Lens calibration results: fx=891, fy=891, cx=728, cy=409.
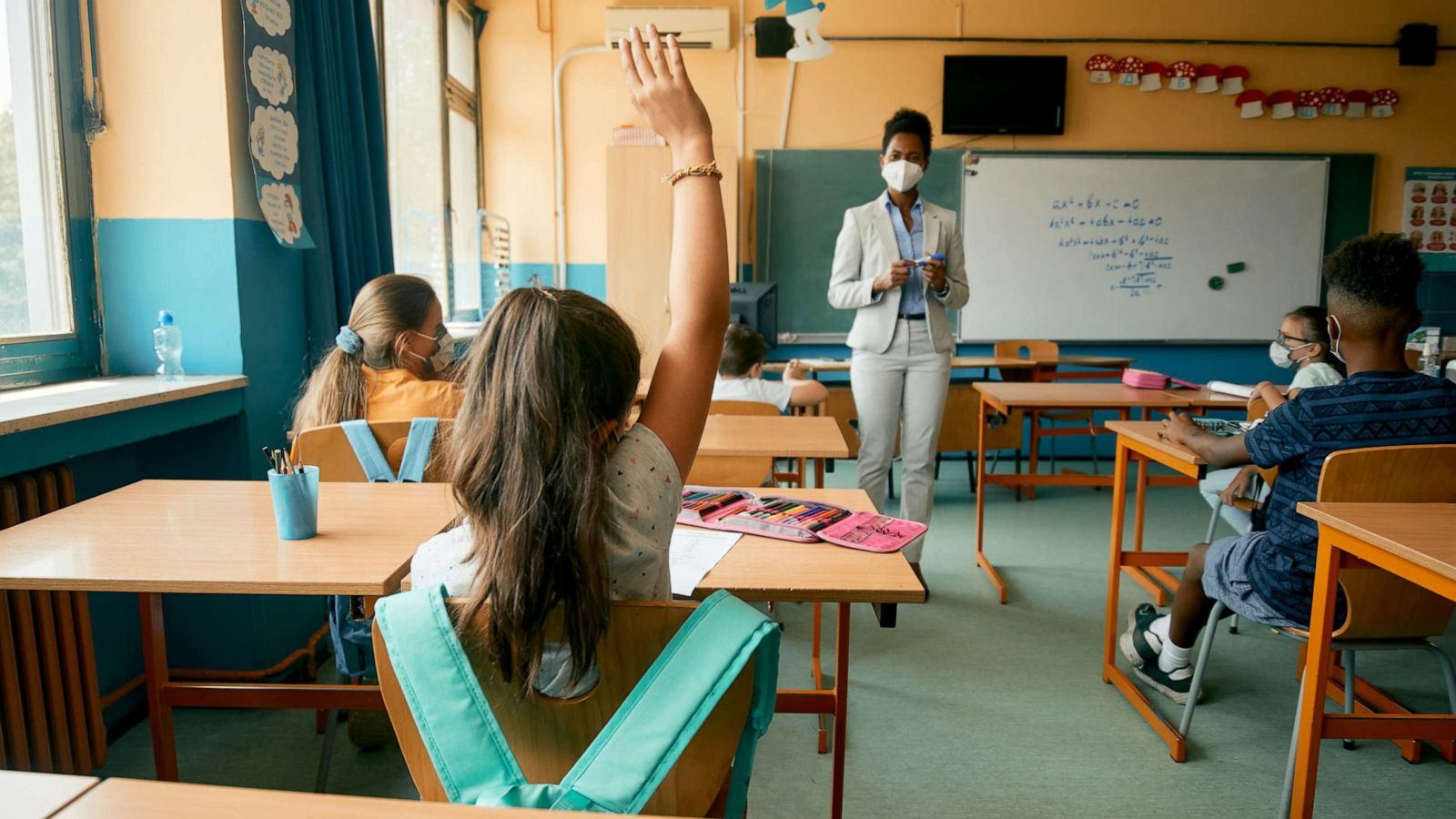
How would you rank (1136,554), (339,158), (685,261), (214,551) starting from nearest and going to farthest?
1. (685,261)
2. (214,551)
3. (1136,554)
4. (339,158)

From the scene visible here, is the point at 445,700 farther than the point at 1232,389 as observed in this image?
No

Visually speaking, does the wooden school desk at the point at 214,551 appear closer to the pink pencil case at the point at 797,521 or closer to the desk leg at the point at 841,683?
the pink pencil case at the point at 797,521

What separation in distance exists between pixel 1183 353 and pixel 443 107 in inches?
186

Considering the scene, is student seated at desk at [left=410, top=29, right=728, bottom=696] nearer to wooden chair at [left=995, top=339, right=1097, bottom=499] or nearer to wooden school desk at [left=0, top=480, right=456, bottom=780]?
wooden school desk at [left=0, top=480, right=456, bottom=780]

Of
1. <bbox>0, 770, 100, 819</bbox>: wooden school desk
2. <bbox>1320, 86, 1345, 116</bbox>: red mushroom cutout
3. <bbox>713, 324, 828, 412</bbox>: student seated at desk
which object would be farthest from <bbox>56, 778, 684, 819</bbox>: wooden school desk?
<bbox>1320, 86, 1345, 116</bbox>: red mushroom cutout

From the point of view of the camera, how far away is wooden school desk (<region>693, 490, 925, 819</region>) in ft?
3.84

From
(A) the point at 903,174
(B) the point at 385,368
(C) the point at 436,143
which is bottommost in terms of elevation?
(B) the point at 385,368

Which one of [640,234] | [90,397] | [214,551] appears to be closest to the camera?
[214,551]

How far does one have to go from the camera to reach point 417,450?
5.39 ft

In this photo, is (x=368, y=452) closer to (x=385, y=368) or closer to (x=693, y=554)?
A: (x=385, y=368)

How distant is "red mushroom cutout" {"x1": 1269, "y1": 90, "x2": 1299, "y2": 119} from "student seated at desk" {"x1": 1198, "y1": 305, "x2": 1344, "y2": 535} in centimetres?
319

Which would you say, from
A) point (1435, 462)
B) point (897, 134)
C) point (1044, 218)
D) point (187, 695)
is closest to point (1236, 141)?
point (1044, 218)

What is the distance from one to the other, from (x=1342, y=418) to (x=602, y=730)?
5.40 ft

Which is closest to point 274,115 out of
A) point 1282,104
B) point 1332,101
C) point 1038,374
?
point 1038,374
